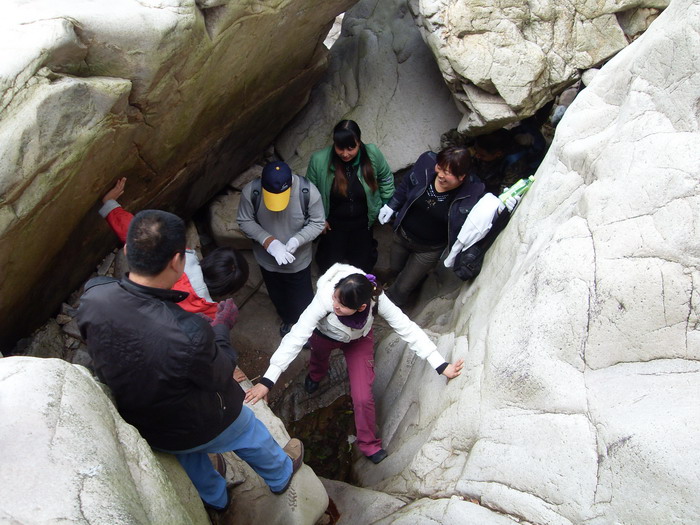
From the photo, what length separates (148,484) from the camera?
2.20m

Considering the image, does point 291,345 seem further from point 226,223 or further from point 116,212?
point 226,223

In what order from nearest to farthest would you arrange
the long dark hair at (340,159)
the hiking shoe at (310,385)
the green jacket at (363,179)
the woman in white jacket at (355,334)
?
the woman in white jacket at (355,334), the long dark hair at (340,159), the green jacket at (363,179), the hiking shoe at (310,385)

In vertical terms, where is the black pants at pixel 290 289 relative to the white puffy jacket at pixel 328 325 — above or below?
below

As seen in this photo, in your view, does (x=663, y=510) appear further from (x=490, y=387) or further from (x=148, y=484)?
(x=148, y=484)

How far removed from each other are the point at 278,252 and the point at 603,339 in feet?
9.17

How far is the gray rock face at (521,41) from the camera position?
5.02 m

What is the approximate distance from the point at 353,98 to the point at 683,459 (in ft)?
16.8

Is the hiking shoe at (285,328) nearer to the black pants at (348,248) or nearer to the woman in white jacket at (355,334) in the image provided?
the black pants at (348,248)

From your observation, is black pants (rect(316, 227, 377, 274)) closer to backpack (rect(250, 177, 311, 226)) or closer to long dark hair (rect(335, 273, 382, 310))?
backpack (rect(250, 177, 311, 226))

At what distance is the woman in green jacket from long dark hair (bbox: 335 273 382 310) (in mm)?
1531

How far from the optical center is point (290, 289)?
214 inches

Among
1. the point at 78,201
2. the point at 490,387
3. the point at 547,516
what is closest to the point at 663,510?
the point at 547,516

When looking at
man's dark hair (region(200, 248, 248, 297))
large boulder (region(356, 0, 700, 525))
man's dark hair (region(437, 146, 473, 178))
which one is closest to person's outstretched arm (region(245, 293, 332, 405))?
man's dark hair (region(200, 248, 248, 297))

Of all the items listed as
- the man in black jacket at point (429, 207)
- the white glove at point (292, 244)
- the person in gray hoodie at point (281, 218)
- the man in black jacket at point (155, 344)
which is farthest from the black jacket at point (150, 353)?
the man in black jacket at point (429, 207)
